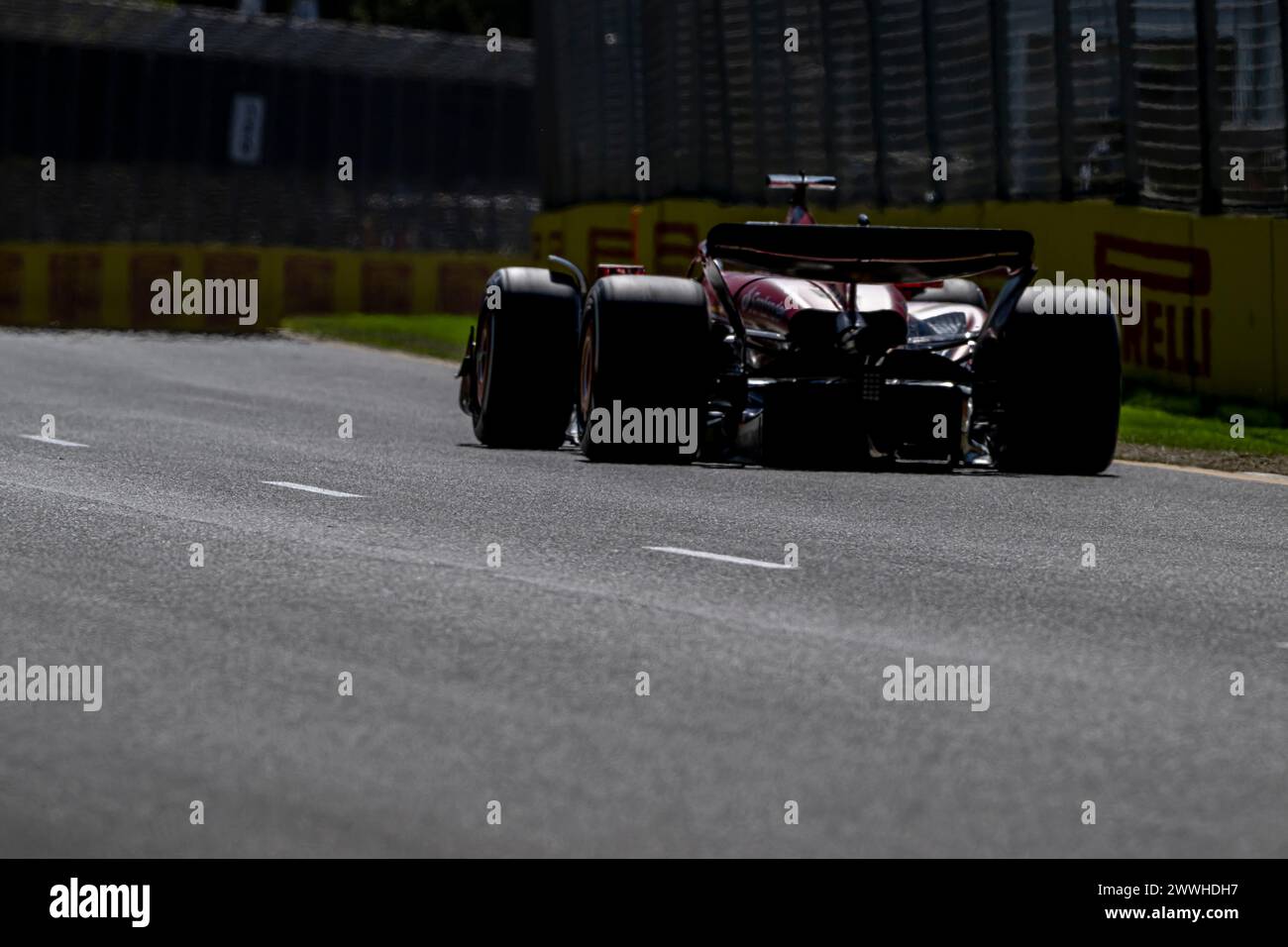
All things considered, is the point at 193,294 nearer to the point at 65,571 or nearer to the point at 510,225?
the point at 510,225

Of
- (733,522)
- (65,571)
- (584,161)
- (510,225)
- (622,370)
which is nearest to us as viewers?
(65,571)

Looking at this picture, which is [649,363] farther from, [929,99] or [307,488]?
[929,99]

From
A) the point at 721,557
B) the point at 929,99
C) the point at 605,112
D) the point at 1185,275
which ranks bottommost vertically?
the point at 721,557

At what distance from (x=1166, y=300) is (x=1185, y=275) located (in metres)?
0.41

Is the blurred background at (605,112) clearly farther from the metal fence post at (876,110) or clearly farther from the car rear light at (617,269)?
the car rear light at (617,269)

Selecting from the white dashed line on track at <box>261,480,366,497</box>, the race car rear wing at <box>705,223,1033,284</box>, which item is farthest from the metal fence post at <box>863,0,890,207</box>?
the white dashed line on track at <box>261,480,366,497</box>

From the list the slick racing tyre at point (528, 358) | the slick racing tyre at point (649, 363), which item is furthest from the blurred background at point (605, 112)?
the slick racing tyre at point (649, 363)

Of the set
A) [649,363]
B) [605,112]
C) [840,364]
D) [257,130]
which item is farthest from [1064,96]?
[257,130]

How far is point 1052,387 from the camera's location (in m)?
12.9

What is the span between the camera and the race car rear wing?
12.9 meters

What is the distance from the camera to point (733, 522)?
10539 millimetres

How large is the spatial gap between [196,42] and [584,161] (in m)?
8.76

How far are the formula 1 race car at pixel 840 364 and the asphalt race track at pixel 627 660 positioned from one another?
0.37 metres
